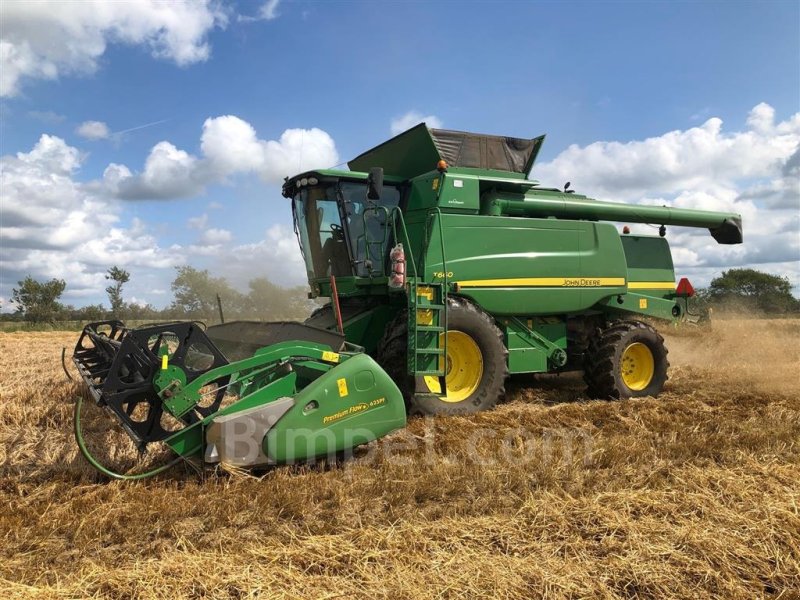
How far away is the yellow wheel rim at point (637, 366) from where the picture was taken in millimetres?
6320

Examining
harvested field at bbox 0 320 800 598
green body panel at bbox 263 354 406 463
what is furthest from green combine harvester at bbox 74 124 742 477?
harvested field at bbox 0 320 800 598

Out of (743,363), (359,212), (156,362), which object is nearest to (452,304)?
(359,212)

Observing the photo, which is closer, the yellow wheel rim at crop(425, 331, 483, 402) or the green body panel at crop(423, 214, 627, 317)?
the yellow wheel rim at crop(425, 331, 483, 402)

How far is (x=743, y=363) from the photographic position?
799 cm

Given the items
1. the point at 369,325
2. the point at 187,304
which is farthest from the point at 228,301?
the point at 369,325

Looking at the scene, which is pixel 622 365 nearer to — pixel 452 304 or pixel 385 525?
pixel 452 304

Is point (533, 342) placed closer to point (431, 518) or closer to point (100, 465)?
point (431, 518)

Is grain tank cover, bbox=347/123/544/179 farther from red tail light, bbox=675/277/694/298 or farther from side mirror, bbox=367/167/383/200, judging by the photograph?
red tail light, bbox=675/277/694/298

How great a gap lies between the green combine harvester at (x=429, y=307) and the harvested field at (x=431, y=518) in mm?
482

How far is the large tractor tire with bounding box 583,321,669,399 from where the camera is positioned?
5945mm

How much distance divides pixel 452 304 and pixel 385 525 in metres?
2.84

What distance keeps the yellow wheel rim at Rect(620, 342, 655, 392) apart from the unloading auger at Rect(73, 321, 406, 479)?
3.76 m

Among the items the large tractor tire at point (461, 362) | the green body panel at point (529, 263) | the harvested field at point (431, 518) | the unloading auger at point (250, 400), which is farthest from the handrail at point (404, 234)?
the harvested field at point (431, 518)

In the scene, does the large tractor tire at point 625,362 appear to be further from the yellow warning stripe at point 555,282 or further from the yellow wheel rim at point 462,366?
the yellow wheel rim at point 462,366
